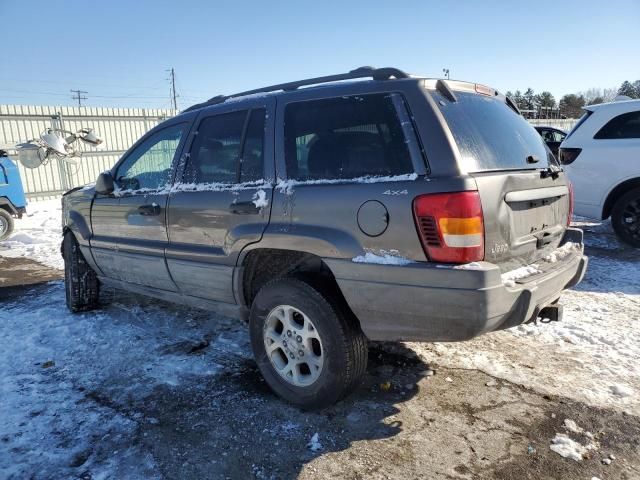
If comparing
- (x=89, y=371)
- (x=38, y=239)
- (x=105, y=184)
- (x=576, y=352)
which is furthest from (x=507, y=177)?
(x=38, y=239)

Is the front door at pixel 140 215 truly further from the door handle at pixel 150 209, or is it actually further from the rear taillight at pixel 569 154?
the rear taillight at pixel 569 154

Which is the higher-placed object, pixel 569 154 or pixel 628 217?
pixel 569 154

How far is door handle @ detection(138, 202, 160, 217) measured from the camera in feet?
12.1

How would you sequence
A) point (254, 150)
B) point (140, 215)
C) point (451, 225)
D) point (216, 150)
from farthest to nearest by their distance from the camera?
point (140, 215), point (216, 150), point (254, 150), point (451, 225)

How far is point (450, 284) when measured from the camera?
2.28m

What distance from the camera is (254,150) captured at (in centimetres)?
313

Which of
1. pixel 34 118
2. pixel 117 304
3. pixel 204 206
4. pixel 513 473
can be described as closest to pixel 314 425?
pixel 513 473

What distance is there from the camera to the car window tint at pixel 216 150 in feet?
10.7

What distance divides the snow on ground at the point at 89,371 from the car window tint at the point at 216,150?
1437 mm

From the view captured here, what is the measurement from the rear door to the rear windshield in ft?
3.87

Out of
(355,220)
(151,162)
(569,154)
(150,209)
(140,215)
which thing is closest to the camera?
(355,220)

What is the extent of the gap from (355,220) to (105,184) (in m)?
2.72

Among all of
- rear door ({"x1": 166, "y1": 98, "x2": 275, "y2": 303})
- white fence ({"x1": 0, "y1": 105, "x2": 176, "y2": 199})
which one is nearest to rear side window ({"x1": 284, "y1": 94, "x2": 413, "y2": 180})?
rear door ({"x1": 166, "y1": 98, "x2": 275, "y2": 303})

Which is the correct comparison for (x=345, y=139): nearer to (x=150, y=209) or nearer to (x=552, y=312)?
(x=552, y=312)
